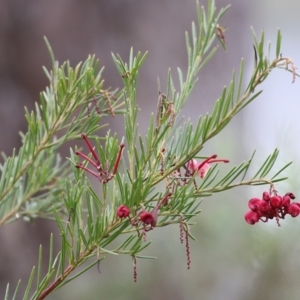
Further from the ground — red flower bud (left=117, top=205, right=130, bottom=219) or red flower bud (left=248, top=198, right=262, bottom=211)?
red flower bud (left=248, top=198, right=262, bottom=211)

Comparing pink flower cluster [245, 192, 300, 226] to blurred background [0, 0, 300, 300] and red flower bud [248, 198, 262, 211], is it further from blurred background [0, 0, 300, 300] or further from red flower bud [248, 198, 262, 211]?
blurred background [0, 0, 300, 300]

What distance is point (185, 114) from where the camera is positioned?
1.17 m

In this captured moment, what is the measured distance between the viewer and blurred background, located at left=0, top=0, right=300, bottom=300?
771 millimetres

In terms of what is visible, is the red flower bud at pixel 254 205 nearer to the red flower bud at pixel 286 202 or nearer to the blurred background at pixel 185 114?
the red flower bud at pixel 286 202

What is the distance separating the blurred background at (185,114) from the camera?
771 millimetres

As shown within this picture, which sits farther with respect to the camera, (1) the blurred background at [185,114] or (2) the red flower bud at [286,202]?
(1) the blurred background at [185,114]

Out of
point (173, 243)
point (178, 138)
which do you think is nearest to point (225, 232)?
point (173, 243)

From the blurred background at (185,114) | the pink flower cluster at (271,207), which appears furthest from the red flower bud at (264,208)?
the blurred background at (185,114)

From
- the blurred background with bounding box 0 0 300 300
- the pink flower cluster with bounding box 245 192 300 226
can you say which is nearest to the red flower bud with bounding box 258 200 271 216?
the pink flower cluster with bounding box 245 192 300 226

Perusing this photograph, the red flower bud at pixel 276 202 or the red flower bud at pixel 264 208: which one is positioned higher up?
the red flower bud at pixel 276 202

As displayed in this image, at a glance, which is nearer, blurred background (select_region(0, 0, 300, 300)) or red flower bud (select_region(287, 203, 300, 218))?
red flower bud (select_region(287, 203, 300, 218))

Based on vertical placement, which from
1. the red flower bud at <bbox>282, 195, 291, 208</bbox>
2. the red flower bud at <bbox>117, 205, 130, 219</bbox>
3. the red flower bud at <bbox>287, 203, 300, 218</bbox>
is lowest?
the red flower bud at <bbox>117, 205, 130, 219</bbox>

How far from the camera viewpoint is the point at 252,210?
241 mm

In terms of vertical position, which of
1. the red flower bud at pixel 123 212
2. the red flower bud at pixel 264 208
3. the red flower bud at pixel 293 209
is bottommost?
the red flower bud at pixel 123 212
